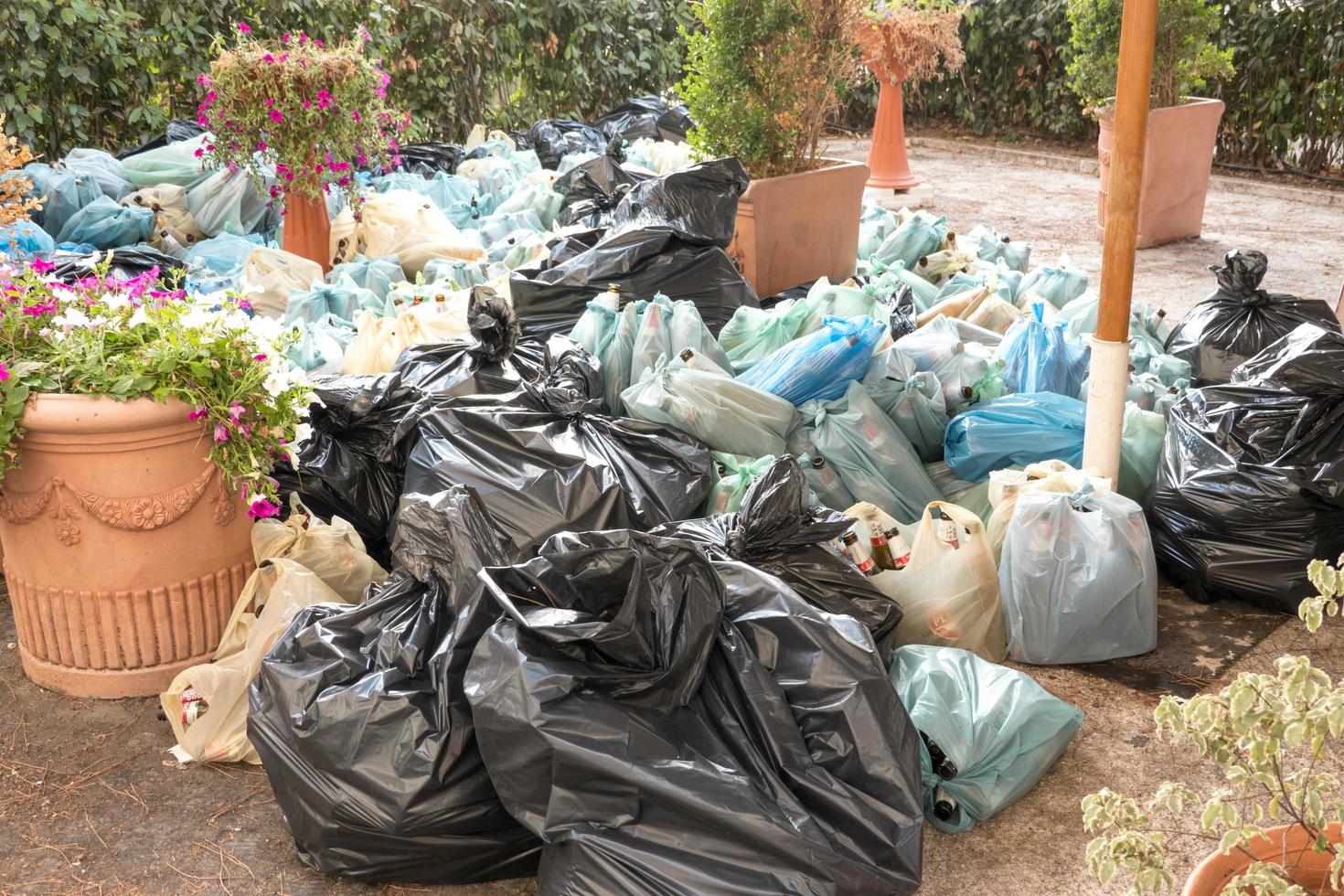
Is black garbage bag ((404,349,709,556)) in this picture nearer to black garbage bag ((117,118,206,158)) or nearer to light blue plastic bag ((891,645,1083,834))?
light blue plastic bag ((891,645,1083,834))

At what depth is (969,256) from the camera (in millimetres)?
5305

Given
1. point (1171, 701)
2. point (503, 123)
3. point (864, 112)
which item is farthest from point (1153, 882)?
point (864, 112)

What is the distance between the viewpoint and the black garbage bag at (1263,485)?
3066 millimetres

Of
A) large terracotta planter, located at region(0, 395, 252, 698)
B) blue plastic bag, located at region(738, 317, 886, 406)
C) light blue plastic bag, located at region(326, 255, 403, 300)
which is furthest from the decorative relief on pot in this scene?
light blue plastic bag, located at region(326, 255, 403, 300)

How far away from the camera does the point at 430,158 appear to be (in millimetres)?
7406

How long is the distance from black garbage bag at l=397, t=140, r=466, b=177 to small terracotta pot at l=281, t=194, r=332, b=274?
5.75 feet

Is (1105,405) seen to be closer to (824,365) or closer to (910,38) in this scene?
(824,365)

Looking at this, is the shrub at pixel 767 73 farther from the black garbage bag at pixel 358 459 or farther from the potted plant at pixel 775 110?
the black garbage bag at pixel 358 459

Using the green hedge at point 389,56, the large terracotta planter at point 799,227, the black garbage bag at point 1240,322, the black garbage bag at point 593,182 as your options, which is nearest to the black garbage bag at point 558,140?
the green hedge at point 389,56

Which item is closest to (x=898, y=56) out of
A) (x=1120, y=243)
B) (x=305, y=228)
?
(x=305, y=228)

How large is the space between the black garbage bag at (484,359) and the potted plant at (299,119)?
195 centimetres

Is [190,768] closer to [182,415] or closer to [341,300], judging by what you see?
[182,415]

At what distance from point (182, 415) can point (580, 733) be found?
1291mm

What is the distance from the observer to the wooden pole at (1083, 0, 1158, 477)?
3061 millimetres
